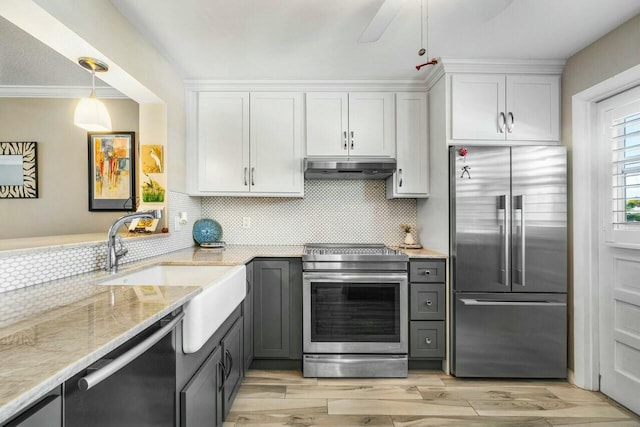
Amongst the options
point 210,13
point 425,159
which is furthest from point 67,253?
point 425,159

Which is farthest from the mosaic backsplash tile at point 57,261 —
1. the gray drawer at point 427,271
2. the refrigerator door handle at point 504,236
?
the refrigerator door handle at point 504,236

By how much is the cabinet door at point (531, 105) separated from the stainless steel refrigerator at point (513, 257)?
0.69ft

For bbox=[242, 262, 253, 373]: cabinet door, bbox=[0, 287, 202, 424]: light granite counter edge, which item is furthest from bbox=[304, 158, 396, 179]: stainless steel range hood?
bbox=[0, 287, 202, 424]: light granite counter edge

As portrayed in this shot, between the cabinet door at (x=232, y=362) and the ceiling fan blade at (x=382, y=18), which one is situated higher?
the ceiling fan blade at (x=382, y=18)

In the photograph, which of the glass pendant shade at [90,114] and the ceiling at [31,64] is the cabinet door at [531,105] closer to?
the glass pendant shade at [90,114]

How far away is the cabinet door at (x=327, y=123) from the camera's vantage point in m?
2.92

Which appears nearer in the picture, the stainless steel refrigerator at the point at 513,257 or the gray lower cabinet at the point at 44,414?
the gray lower cabinet at the point at 44,414

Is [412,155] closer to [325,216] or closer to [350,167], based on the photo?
[350,167]

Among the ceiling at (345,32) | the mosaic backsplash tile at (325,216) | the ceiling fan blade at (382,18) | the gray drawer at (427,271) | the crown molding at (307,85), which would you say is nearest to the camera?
the ceiling fan blade at (382,18)

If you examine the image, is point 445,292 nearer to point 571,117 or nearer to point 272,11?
point 571,117

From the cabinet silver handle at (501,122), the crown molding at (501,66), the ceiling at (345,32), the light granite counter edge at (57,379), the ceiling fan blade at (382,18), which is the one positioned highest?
the ceiling at (345,32)

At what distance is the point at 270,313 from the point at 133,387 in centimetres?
153

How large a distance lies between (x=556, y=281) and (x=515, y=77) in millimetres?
1582

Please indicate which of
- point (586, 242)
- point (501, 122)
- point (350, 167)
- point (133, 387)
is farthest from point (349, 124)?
point (133, 387)
